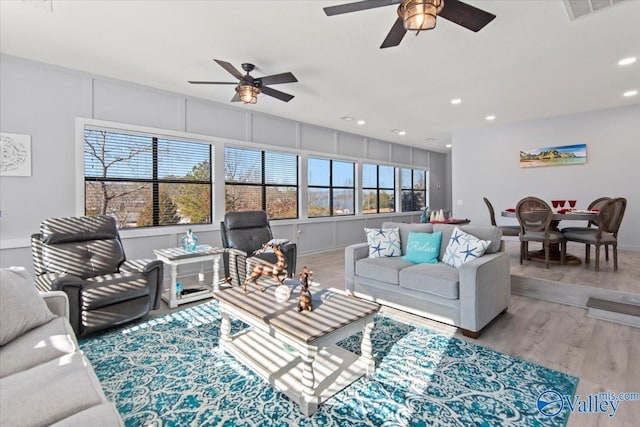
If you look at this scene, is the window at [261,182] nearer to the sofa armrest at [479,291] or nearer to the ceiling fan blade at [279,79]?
the ceiling fan blade at [279,79]

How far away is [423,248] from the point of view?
3.46m

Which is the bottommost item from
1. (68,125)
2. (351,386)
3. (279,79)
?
(351,386)

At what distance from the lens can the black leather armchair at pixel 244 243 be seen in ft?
13.3

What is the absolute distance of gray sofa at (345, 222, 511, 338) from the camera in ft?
8.75

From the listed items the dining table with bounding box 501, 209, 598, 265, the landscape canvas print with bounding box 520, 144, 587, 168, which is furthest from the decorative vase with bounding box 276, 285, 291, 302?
the landscape canvas print with bounding box 520, 144, 587, 168

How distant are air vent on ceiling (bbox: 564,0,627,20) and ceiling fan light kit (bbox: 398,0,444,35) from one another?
1469 millimetres

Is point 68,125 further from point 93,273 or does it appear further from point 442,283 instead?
point 442,283

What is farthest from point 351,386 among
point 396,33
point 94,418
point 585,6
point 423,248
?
point 585,6

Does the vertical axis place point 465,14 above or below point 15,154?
above

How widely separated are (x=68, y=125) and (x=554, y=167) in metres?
8.35

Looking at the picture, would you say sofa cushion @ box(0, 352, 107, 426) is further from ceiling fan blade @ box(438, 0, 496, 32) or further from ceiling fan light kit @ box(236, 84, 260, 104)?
ceiling fan light kit @ box(236, 84, 260, 104)

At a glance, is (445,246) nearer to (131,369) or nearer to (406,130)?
(131,369)

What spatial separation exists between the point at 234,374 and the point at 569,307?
3.59 m

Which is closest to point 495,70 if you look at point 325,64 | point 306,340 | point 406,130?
point 325,64
